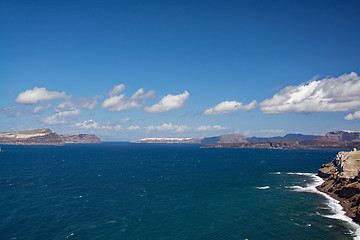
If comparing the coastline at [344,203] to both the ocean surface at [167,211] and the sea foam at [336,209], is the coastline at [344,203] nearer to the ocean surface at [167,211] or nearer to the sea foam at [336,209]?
the sea foam at [336,209]

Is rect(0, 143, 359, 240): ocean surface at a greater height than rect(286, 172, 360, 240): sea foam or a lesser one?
greater

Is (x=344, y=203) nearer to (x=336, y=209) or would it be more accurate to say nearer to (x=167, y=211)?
(x=336, y=209)

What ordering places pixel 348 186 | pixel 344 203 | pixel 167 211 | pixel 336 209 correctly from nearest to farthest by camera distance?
pixel 167 211
pixel 336 209
pixel 344 203
pixel 348 186

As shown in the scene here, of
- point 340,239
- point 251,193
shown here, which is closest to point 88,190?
point 251,193

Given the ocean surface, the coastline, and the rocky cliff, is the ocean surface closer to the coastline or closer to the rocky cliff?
the coastline

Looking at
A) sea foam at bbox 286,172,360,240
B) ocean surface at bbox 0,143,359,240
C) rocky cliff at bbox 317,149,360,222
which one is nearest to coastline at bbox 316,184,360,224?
rocky cliff at bbox 317,149,360,222

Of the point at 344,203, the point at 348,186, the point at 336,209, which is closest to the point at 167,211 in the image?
the point at 336,209

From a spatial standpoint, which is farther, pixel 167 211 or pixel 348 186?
pixel 348 186

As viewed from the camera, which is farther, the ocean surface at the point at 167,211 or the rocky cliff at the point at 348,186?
the rocky cliff at the point at 348,186

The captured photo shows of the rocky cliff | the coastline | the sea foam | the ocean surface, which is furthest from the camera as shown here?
the rocky cliff

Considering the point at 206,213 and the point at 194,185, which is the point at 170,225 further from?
the point at 194,185

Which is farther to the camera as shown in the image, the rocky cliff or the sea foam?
the rocky cliff

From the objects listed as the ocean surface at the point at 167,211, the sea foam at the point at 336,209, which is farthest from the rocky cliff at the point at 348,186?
the ocean surface at the point at 167,211
